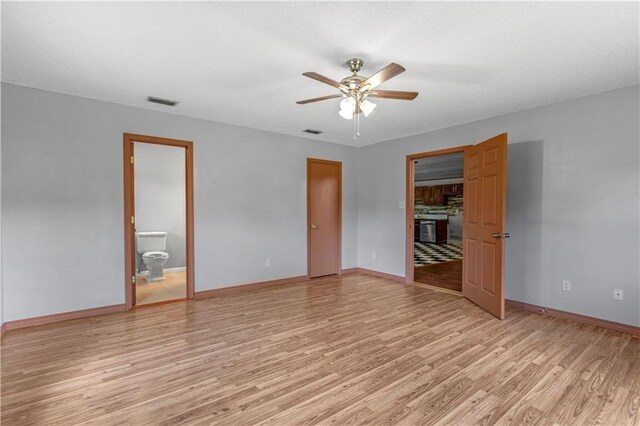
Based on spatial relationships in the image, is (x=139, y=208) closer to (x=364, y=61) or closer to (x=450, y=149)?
(x=364, y=61)

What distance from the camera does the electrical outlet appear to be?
121 inches

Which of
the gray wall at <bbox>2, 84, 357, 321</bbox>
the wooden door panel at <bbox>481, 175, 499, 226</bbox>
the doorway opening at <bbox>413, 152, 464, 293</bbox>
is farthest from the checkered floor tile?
the gray wall at <bbox>2, 84, 357, 321</bbox>

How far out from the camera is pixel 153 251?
17.6 feet

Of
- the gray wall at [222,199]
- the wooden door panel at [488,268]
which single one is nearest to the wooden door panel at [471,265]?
the wooden door panel at [488,268]

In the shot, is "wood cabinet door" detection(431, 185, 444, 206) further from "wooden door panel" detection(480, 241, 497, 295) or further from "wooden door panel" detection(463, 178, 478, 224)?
"wooden door panel" detection(480, 241, 497, 295)

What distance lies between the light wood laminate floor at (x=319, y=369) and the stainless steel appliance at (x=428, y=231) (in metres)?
6.47

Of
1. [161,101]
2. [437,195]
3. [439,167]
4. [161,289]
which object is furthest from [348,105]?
[437,195]

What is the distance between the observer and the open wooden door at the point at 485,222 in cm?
342

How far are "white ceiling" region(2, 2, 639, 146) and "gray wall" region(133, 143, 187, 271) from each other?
2379 mm

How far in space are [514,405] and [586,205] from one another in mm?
2487

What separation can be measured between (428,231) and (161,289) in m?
8.03

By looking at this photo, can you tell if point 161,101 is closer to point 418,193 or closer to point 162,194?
point 162,194

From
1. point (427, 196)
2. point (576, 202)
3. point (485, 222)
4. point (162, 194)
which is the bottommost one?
point (485, 222)

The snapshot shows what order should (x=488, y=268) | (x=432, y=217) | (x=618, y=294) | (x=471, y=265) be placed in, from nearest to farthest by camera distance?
(x=618, y=294) < (x=488, y=268) < (x=471, y=265) < (x=432, y=217)
